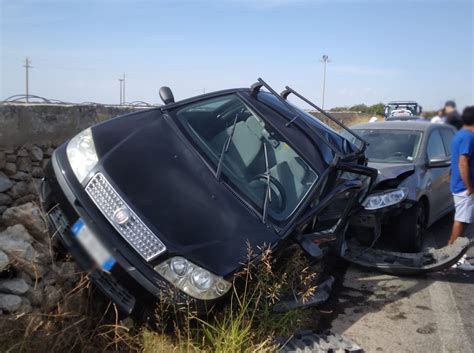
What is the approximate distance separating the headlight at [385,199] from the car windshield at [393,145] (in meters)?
1.00

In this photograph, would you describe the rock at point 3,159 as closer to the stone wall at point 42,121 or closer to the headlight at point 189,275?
the stone wall at point 42,121

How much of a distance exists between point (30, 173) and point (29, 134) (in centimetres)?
45

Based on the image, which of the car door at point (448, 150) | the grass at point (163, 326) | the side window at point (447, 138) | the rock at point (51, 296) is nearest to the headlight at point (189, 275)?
the grass at point (163, 326)

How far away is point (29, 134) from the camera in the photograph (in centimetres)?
497

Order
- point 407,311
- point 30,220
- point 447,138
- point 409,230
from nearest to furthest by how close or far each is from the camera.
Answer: point 30,220 < point 407,311 < point 409,230 < point 447,138

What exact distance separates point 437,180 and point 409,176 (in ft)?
2.88

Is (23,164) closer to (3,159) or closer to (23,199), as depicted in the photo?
(3,159)

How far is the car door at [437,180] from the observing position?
5.65m

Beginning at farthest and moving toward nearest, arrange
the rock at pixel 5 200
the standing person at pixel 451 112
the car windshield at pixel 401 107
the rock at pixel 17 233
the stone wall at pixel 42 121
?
the car windshield at pixel 401 107
the standing person at pixel 451 112
the stone wall at pixel 42 121
the rock at pixel 5 200
the rock at pixel 17 233

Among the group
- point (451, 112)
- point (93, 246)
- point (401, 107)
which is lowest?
point (93, 246)

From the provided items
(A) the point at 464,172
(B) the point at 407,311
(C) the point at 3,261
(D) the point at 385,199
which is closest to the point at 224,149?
(C) the point at 3,261

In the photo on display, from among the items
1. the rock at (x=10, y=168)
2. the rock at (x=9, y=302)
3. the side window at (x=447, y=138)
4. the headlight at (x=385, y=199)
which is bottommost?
the rock at (x=9, y=302)

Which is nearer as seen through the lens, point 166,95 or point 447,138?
point 166,95

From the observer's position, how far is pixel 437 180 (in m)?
5.84
